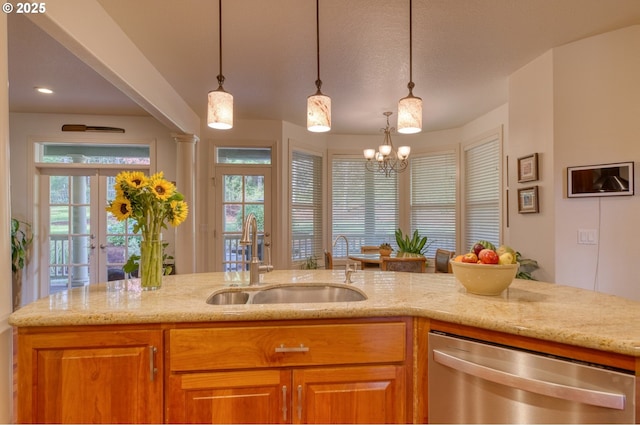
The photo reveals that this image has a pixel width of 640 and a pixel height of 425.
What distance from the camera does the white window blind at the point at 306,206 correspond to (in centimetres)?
461

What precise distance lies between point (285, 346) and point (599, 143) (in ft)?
8.57

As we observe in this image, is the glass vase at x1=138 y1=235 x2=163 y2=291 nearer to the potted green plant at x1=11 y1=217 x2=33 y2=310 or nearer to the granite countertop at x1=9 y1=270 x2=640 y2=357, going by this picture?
the granite countertop at x1=9 y1=270 x2=640 y2=357

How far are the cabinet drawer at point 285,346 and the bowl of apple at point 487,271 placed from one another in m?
0.39

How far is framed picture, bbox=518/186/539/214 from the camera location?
2693 mm

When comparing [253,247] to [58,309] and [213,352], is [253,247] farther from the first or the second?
[58,309]

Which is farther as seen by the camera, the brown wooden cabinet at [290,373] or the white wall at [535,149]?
the white wall at [535,149]

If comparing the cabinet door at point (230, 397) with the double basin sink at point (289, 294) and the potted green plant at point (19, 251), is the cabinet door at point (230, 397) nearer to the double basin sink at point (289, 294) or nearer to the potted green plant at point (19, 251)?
the double basin sink at point (289, 294)

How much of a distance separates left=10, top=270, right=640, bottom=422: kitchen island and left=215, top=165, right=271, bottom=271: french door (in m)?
3.01

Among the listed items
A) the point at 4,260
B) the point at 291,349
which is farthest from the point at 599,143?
the point at 4,260

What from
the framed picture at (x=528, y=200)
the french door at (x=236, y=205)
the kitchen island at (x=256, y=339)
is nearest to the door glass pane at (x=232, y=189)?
the french door at (x=236, y=205)

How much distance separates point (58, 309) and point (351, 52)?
246 cm

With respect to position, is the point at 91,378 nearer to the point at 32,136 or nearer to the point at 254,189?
the point at 254,189

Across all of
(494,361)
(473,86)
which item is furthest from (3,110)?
(473,86)

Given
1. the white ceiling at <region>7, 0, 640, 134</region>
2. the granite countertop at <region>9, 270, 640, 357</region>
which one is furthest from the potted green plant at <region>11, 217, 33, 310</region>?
the granite countertop at <region>9, 270, 640, 357</region>
